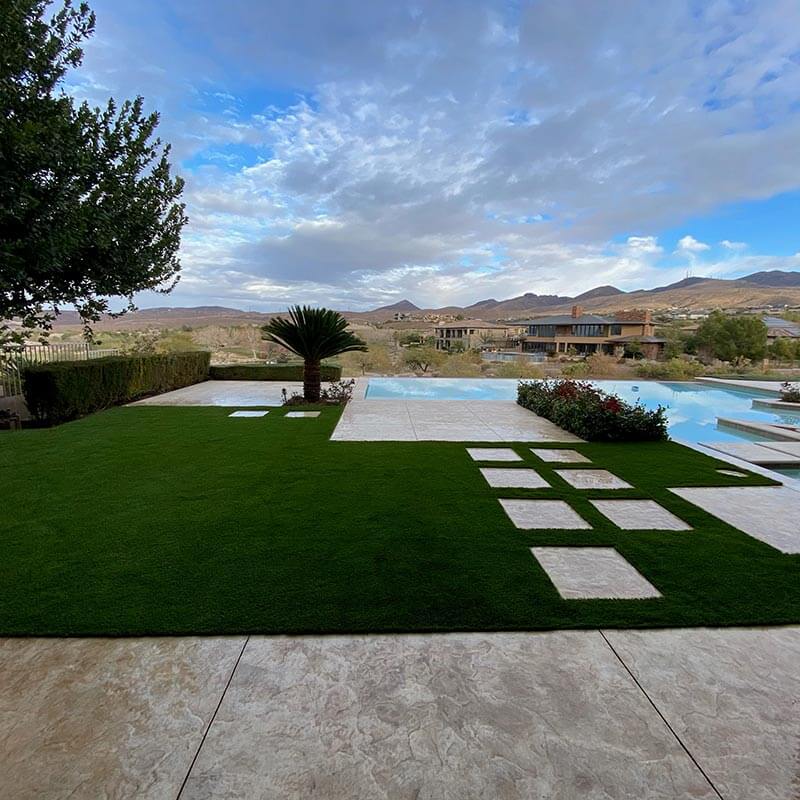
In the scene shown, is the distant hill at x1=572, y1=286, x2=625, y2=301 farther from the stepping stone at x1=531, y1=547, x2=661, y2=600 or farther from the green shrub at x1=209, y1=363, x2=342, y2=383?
the stepping stone at x1=531, y1=547, x2=661, y2=600

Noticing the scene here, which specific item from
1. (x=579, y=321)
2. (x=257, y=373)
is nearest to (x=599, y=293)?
(x=579, y=321)

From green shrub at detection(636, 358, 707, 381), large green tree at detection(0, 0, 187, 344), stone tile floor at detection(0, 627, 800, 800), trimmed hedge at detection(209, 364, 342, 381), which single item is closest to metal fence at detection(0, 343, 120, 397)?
large green tree at detection(0, 0, 187, 344)

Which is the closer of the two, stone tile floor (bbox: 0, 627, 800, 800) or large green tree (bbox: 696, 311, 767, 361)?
stone tile floor (bbox: 0, 627, 800, 800)

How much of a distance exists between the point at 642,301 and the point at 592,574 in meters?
54.3

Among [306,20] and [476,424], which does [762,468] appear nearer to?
[476,424]

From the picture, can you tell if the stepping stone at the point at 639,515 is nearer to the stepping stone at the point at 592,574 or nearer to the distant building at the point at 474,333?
the stepping stone at the point at 592,574

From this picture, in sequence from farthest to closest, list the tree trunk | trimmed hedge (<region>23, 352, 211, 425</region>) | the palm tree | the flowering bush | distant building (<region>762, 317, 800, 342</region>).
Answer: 1. distant building (<region>762, 317, 800, 342</region>)
2. the flowering bush
3. the tree trunk
4. the palm tree
5. trimmed hedge (<region>23, 352, 211, 425</region>)

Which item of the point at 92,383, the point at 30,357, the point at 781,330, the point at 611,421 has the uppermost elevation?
the point at 781,330

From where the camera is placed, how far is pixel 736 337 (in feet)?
78.6

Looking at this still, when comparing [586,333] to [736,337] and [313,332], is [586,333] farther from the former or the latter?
[313,332]

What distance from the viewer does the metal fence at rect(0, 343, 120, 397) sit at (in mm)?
7336

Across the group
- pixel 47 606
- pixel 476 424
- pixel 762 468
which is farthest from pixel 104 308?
pixel 762 468

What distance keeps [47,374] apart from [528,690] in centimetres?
861

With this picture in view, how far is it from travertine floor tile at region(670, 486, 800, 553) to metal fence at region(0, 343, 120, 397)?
7814 mm
